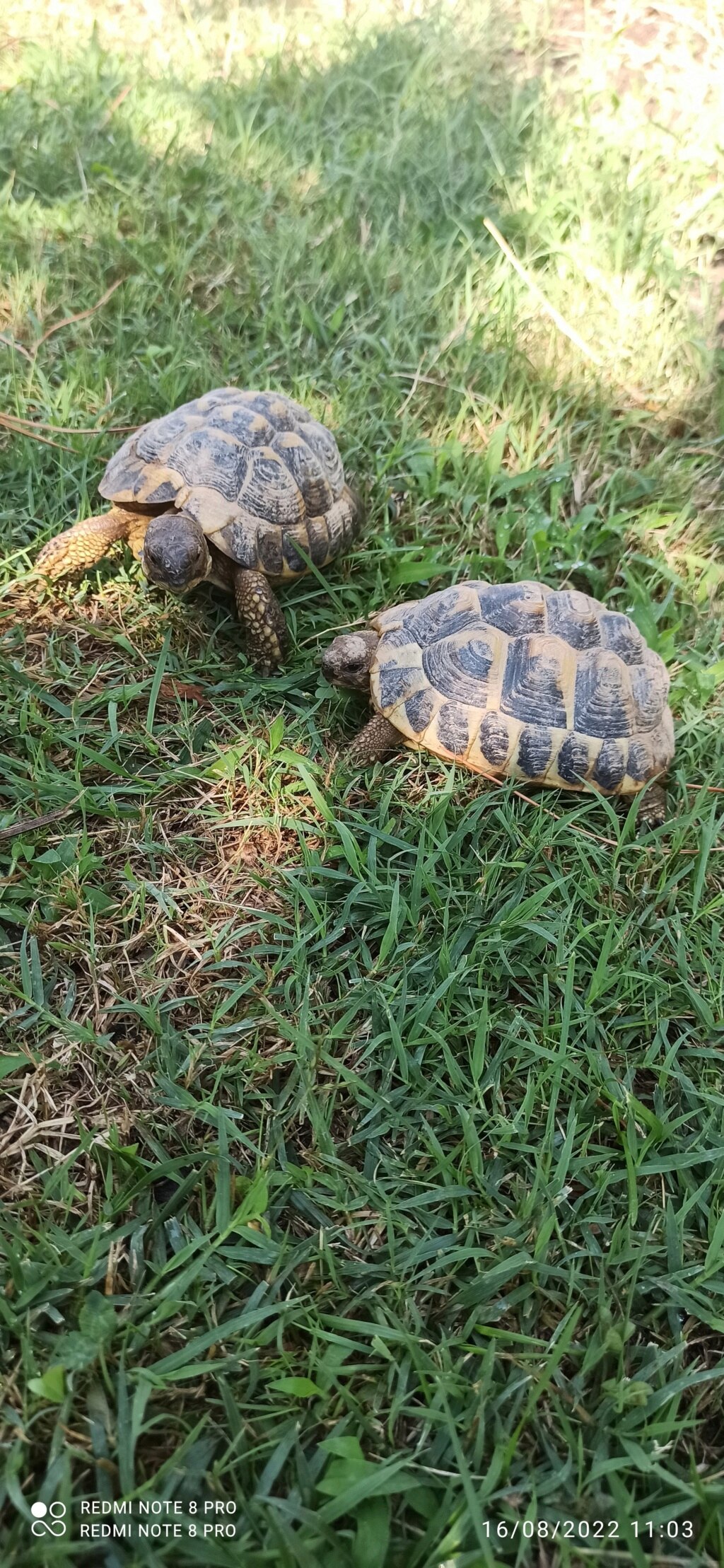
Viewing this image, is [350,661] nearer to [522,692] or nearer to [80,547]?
[522,692]

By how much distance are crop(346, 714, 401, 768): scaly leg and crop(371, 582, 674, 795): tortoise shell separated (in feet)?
0.10

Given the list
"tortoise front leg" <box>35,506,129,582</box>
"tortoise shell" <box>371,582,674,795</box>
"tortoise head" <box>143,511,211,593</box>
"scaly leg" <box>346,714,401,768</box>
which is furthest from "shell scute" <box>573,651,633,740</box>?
"tortoise front leg" <box>35,506,129,582</box>

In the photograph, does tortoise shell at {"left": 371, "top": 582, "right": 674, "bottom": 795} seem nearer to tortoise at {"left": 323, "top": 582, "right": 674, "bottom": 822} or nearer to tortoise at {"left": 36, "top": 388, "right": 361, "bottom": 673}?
tortoise at {"left": 323, "top": 582, "right": 674, "bottom": 822}

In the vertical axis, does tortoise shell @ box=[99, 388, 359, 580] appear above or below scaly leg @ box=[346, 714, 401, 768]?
above

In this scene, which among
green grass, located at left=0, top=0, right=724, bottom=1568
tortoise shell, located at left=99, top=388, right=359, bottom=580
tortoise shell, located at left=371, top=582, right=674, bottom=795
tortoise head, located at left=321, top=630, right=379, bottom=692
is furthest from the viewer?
tortoise shell, located at left=99, top=388, right=359, bottom=580

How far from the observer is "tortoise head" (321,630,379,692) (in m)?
2.63

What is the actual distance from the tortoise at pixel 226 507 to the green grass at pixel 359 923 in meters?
0.15

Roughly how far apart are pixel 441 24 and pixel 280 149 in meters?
1.82

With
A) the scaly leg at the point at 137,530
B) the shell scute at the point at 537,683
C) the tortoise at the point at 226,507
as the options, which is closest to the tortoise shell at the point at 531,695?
the shell scute at the point at 537,683

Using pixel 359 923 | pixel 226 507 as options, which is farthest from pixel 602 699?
pixel 226 507

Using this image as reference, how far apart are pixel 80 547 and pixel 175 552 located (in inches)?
17.1

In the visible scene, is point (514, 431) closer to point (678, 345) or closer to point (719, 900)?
point (678, 345)

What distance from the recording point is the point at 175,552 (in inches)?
102

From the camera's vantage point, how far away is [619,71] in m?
5.00
